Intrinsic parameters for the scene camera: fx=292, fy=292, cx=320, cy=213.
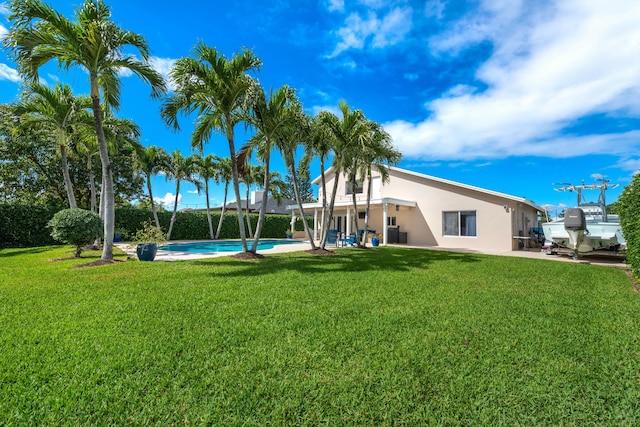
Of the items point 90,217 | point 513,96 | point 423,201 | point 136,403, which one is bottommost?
point 136,403

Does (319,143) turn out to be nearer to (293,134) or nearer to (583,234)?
(293,134)

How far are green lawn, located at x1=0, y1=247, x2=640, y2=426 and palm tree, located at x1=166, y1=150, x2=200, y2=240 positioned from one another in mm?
17576

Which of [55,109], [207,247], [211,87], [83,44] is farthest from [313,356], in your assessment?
[207,247]

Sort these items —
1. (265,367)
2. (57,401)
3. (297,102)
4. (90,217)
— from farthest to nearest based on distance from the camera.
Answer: (297,102), (90,217), (265,367), (57,401)

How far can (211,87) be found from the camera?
Answer: 412 inches

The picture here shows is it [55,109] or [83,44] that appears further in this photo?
[55,109]

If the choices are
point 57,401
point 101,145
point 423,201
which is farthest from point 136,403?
point 423,201

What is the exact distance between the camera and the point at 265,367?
10.4ft

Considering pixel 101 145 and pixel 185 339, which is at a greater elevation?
pixel 101 145

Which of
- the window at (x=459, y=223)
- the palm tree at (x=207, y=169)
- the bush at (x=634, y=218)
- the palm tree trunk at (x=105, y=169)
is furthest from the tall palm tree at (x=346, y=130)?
the palm tree at (x=207, y=169)

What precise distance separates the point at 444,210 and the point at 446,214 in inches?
14.8

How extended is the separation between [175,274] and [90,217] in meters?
5.62

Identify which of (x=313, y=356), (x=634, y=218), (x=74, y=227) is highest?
(x=634, y=218)

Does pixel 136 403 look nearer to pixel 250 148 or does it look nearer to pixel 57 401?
pixel 57 401
